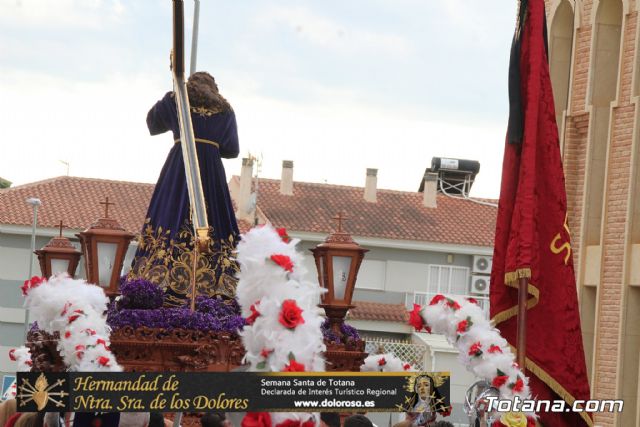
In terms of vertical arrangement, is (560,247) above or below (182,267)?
above

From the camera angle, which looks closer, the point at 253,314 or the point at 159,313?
the point at 253,314

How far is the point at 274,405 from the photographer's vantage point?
6.27 meters

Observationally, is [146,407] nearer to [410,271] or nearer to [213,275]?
[213,275]

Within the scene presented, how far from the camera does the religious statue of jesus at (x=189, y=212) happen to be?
10.1m

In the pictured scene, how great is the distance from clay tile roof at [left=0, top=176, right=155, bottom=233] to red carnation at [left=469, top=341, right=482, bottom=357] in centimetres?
3884

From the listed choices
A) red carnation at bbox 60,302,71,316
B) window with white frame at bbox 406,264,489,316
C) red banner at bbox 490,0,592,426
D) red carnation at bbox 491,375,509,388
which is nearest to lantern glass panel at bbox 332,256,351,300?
red banner at bbox 490,0,592,426

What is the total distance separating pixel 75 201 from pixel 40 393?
42918mm

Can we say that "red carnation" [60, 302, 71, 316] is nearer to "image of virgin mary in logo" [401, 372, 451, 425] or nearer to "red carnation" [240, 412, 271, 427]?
"red carnation" [240, 412, 271, 427]

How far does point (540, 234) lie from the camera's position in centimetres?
898

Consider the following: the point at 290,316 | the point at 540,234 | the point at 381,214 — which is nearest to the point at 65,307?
the point at 290,316

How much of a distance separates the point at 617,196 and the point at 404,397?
1028cm

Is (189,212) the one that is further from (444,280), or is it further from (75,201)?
(444,280)

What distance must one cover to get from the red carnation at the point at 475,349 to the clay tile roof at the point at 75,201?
3884 centimetres

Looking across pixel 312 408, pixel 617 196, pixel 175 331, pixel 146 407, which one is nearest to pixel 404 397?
pixel 312 408
